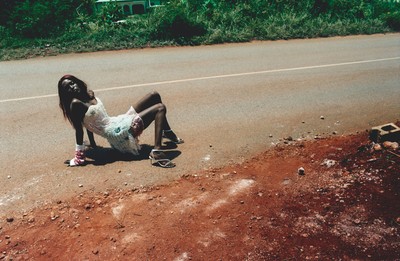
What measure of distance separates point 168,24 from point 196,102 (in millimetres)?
7169

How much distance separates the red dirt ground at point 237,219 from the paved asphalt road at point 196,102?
452mm

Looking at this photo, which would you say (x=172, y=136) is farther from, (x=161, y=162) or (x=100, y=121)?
(x=100, y=121)

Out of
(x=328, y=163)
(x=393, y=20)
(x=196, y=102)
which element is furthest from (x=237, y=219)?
(x=393, y=20)

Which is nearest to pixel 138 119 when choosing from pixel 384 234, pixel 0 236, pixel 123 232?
pixel 123 232

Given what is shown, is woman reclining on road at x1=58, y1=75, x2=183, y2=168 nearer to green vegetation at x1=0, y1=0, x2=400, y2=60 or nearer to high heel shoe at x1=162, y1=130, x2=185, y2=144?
high heel shoe at x1=162, y1=130, x2=185, y2=144

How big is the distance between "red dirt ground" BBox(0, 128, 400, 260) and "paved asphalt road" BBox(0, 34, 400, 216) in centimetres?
45

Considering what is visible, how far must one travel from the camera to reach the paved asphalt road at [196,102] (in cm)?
Result: 499

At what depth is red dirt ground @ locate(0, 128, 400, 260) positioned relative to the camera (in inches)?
134

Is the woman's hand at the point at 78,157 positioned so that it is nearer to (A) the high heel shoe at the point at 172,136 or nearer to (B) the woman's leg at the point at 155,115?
(B) the woman's leg at the point at 155,115

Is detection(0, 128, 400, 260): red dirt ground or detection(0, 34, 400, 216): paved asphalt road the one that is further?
detection(0, 34, 400, 216): paved asphalt road

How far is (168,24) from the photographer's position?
44.6ft

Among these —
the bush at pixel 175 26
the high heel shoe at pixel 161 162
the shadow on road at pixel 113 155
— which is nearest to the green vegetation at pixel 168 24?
the bush at pixel 175 26

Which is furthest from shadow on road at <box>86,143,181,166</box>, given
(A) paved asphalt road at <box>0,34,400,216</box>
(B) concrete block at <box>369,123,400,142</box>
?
(B) concrete block at <box>369,123,400,142</box>

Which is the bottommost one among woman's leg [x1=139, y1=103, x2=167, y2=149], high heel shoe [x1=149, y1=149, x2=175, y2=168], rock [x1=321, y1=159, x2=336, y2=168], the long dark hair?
high heel shoe [x1=149, y1=149, x2=175, y2=168]
